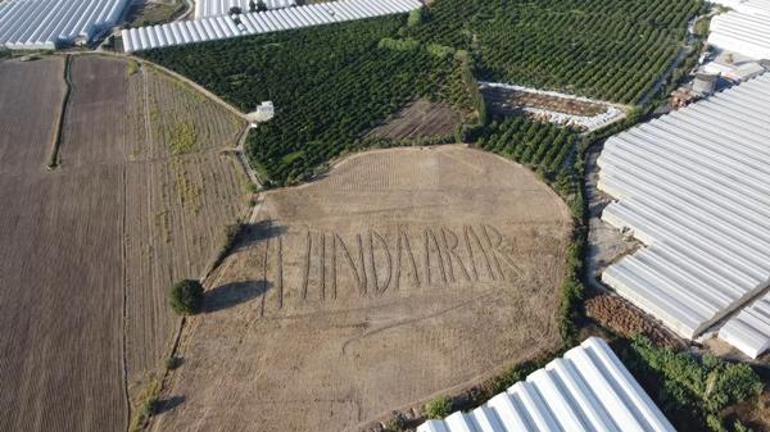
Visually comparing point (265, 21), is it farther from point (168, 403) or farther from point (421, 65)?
point (168, 403)

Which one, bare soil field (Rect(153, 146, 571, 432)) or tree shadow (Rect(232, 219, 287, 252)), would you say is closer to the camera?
bare soil field (Rect(153, 146, 571, 432))

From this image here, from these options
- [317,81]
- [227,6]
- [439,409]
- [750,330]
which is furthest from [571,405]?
[227,6]

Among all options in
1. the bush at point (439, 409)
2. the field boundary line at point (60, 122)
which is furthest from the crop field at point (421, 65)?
the bush at point (439, 409)

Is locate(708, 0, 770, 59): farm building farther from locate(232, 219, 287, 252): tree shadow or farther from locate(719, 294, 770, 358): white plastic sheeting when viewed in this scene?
locate(232, 219, 287, 252): tree shadow

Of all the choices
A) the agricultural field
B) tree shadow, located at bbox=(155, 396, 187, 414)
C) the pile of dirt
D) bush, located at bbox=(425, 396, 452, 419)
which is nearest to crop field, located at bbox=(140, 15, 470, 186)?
the agricultural field

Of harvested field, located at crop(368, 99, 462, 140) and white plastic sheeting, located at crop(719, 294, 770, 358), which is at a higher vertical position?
white plastic sheeting, located at crop(719, 294, 770, 358)

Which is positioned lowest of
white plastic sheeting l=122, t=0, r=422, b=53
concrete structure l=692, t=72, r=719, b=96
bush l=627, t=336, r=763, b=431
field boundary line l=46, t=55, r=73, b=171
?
field boundary line l=46, t=55, r=73, b=171

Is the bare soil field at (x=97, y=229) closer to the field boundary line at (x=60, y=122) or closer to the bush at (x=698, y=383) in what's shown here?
the field boundary line at (x=60, y=122)
